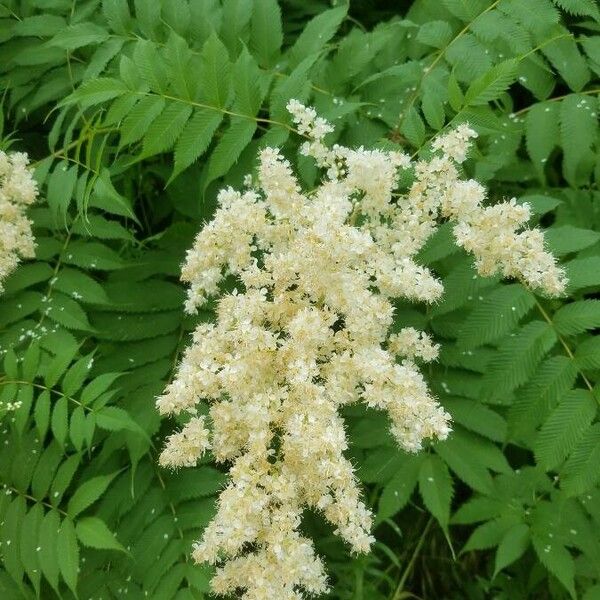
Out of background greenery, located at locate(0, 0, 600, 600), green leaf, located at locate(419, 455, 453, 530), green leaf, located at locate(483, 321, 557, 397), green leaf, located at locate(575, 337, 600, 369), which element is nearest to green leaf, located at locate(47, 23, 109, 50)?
background greenery, located at locate(0, 0, 600, 600)

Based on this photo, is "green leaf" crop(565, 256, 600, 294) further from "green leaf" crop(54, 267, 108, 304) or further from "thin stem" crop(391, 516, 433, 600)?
"green leaf" crop(54, 267, 108, 304)

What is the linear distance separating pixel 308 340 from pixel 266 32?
5.71 feet

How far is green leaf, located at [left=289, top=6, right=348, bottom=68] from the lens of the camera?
11.6 ft

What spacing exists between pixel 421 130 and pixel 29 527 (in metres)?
2.21

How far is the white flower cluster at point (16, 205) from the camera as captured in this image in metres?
3.38

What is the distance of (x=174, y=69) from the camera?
3227 millimetres

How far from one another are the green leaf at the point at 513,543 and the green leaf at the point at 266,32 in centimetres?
234

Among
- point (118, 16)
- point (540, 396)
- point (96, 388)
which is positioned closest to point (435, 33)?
point (118, 16)

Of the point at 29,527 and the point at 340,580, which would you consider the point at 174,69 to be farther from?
the point at 340,580

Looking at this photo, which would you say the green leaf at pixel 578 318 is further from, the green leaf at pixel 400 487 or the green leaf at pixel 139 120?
the green leaf at pixel 139 120

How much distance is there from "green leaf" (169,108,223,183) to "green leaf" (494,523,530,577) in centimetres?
206

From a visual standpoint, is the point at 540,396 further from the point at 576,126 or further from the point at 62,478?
the point at 62,478

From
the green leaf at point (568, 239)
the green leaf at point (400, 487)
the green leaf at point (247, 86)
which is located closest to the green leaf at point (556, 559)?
the green leaf at point (400, 487)

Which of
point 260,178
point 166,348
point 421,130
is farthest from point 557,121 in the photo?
point 166,348
